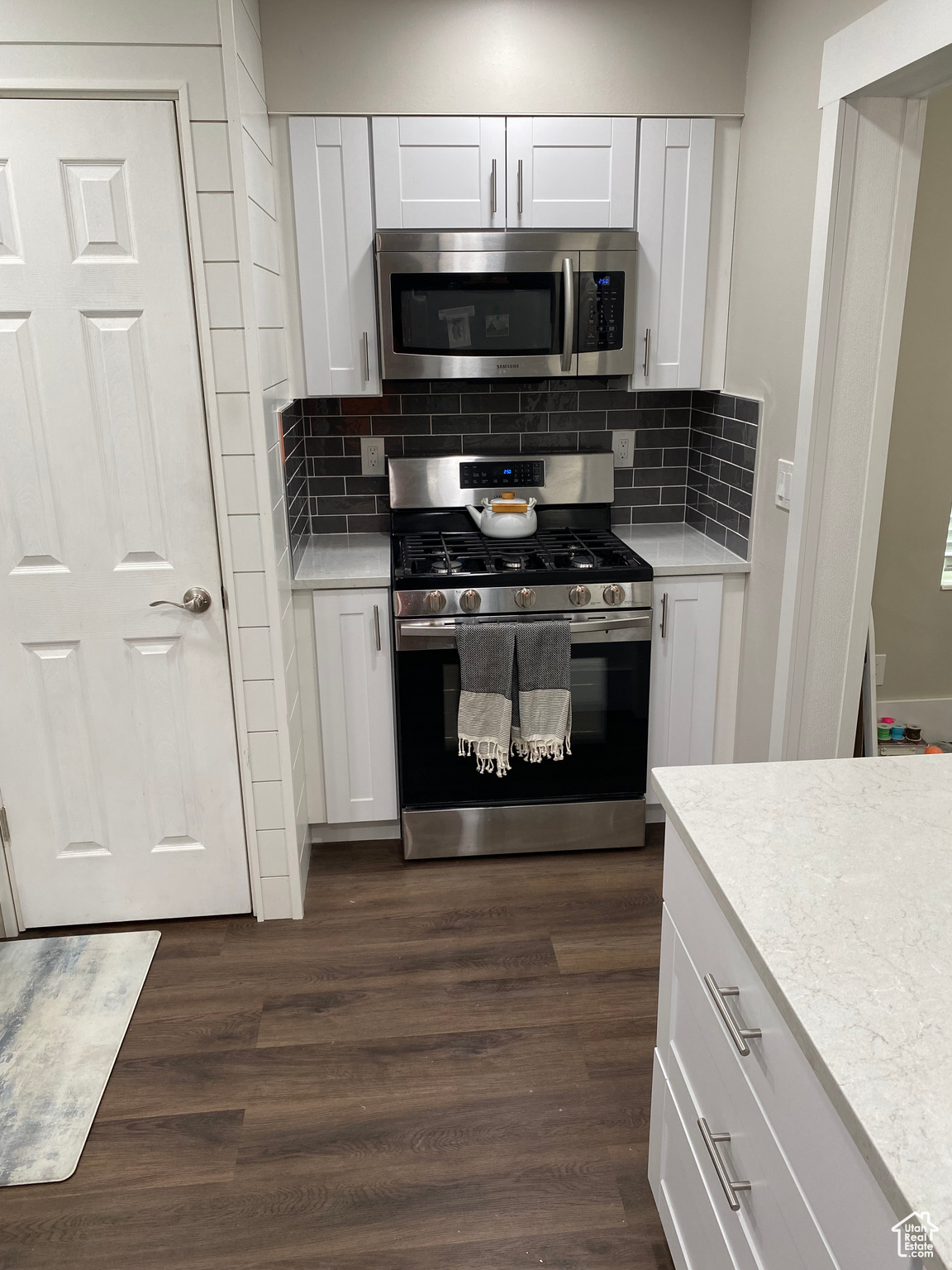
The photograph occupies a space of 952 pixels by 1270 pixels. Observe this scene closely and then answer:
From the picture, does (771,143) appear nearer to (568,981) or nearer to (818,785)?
(818,785)

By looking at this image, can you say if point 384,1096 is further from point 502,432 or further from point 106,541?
point 502,432

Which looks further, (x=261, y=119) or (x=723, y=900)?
(x=261, y=119)

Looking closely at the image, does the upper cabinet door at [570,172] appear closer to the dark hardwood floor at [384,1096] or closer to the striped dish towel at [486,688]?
the striped dish towel at [486,688]

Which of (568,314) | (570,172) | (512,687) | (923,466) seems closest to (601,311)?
(568,314)

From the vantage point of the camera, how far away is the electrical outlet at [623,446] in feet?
10.8

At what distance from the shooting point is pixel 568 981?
2.39m

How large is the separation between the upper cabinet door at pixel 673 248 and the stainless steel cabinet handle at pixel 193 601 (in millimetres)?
1489

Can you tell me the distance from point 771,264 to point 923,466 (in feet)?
4.34

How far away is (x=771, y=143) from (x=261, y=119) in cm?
138

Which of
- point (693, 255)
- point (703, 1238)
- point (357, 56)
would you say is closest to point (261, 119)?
point (357, 56)

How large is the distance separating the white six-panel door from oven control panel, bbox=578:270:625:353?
1157 mm

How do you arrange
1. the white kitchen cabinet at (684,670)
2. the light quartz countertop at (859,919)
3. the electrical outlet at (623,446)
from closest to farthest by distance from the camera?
the light quartz countertop at (859,919)
the white kitchen cabinet at (684,670)
the electrical outlet at (623,446)

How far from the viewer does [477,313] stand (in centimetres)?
276

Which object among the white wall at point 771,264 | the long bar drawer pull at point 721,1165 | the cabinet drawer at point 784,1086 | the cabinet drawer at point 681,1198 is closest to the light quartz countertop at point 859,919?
the cabinet drawer at point 784,1086
